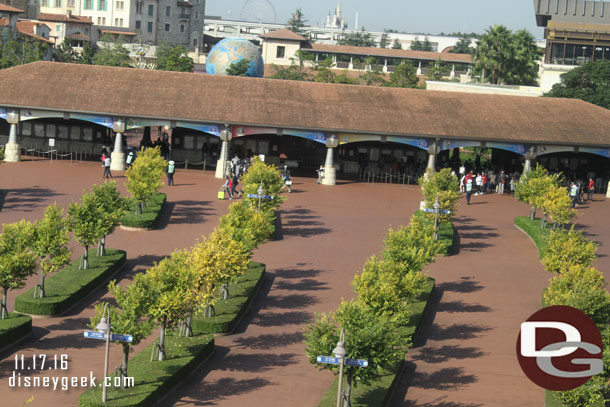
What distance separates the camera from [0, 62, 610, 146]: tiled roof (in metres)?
54.1

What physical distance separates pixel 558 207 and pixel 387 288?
632 inches

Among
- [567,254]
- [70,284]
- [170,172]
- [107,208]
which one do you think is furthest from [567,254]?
[170,172]

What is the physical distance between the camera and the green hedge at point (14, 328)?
25.9 m

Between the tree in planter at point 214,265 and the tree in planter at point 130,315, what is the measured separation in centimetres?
244

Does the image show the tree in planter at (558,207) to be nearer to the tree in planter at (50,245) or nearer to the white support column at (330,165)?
the white support column at (330,165)

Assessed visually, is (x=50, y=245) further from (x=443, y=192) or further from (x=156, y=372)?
(x=443, y=192)

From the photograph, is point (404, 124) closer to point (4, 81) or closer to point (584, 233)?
point (584, 233)

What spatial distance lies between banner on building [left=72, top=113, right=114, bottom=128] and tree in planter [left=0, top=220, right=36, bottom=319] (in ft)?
81.1

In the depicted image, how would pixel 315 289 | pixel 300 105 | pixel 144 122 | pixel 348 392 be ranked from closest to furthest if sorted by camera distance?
pixel 348 392
pixel 315 289
pixel 144 122
pixel 300 105

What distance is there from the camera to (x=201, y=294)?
89.8 ft

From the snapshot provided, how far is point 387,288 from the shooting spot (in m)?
27.2

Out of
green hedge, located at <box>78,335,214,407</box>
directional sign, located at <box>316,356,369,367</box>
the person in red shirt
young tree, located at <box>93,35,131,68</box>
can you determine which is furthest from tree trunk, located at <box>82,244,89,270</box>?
young tree, located at <box>93,35,131,68</box>

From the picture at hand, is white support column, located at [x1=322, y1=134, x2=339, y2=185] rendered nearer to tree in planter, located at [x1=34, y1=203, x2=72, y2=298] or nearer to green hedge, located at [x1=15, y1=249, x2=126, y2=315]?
green hedge, located at [x1=15, y1=249, x2=126, y2=315]

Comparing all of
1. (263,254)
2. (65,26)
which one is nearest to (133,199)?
(263,254)
